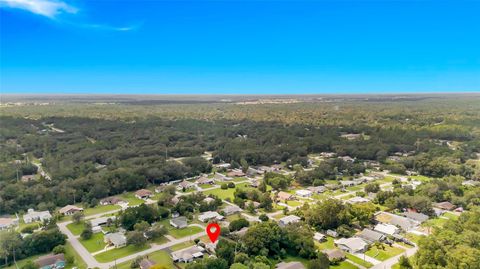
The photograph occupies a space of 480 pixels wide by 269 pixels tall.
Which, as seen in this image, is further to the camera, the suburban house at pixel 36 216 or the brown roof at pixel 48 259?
the suburban house at pixel 36 216

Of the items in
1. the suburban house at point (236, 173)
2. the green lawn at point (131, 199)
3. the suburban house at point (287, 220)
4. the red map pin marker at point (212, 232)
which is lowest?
the green lawn at point (131, 199)

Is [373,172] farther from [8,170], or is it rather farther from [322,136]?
[8,170]

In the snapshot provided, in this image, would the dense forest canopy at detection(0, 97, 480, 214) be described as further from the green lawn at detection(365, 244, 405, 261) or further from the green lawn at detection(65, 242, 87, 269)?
the green lawn at detection(365, 244, 405, 261)

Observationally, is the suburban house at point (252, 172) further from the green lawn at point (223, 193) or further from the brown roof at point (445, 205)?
the brown roof at point (445, 205)

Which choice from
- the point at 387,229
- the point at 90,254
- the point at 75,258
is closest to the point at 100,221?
the point at 90,254

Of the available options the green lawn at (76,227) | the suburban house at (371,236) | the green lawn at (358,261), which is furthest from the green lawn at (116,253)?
the suburban house at (371,236)

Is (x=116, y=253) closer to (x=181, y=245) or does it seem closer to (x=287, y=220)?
(x=181, y=245)
